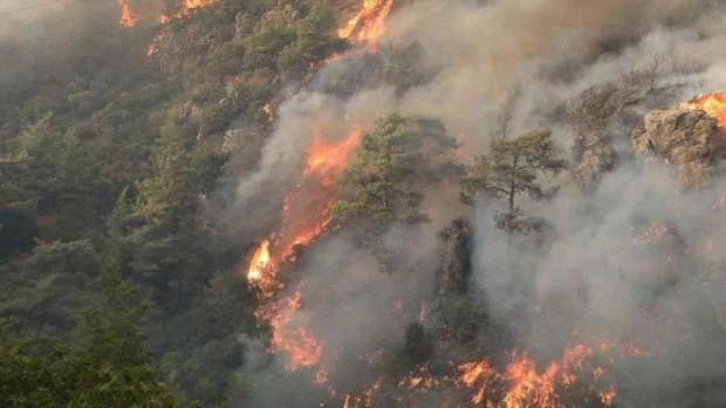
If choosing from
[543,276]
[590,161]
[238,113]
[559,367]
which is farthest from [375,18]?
[559,367]

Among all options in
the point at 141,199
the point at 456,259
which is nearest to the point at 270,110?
the point at 141,199

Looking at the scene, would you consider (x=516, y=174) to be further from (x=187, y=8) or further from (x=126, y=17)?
(x=126, y=17)

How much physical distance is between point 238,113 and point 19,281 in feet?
64.6

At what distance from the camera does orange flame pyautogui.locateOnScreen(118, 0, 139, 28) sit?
76188 mm

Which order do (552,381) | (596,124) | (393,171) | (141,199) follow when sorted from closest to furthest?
(552,381), (596,124), (393,171), (141,199)

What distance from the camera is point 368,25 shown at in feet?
184

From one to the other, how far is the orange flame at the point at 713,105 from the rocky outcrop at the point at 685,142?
0.61m

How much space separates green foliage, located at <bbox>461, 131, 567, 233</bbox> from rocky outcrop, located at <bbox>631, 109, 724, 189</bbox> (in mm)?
3974

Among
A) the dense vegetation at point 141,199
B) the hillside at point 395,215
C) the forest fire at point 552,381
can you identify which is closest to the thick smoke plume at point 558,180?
the hillside at point 395,215

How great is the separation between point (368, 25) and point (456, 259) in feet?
79.3

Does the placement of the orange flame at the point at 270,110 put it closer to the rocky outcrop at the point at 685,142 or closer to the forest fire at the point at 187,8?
the forest fire at the point at 187,8

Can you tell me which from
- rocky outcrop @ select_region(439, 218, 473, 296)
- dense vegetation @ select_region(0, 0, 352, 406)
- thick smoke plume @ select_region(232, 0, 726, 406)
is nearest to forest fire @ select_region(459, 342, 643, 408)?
thick smoke plume @ select_region(232, 0, 726, 406)

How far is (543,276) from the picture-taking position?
34.9 m

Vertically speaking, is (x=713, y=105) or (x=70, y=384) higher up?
(x=70, y=384)
